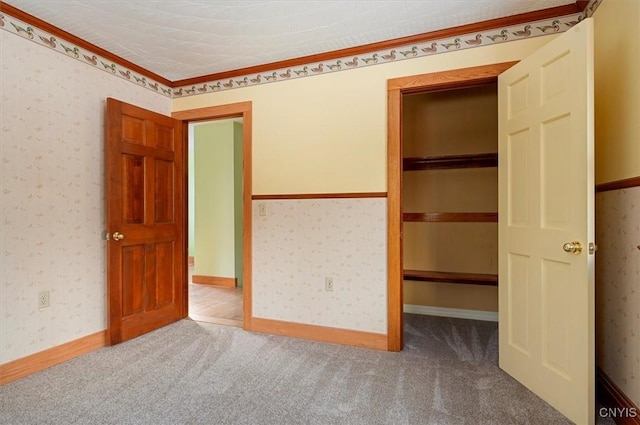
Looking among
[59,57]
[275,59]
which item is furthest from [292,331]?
[59,57]

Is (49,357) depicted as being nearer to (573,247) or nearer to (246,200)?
(246,200)

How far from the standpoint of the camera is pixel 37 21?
2.24 meters

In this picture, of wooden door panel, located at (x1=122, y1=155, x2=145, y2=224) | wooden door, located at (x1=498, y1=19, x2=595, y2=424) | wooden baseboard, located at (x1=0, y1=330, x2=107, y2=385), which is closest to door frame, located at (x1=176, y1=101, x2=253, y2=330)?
wooden door panel, located at (x1=122, y1=155, x2=145, y2=224)

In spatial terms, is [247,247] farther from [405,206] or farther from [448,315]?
[448,315]

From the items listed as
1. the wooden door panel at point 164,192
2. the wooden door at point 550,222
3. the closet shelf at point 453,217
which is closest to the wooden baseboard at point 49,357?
the wooden door panel at point 164,192

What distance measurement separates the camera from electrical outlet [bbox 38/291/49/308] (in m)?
2.29

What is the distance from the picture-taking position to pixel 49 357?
2.33 m

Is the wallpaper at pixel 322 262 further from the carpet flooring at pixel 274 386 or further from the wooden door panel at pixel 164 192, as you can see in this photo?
the wooden door panel at pixel 164 192

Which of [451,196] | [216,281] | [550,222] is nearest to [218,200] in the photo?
[216,281]

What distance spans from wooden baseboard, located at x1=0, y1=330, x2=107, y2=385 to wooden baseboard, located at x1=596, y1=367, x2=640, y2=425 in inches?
131

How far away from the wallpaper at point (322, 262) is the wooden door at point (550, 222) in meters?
0.88

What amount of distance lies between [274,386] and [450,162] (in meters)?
2.65

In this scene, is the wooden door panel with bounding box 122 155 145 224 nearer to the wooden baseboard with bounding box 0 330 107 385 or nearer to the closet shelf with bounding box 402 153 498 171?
the wooden baseboard with bounding box 0 330 107 385

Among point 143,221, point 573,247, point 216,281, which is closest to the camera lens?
point 573,247
